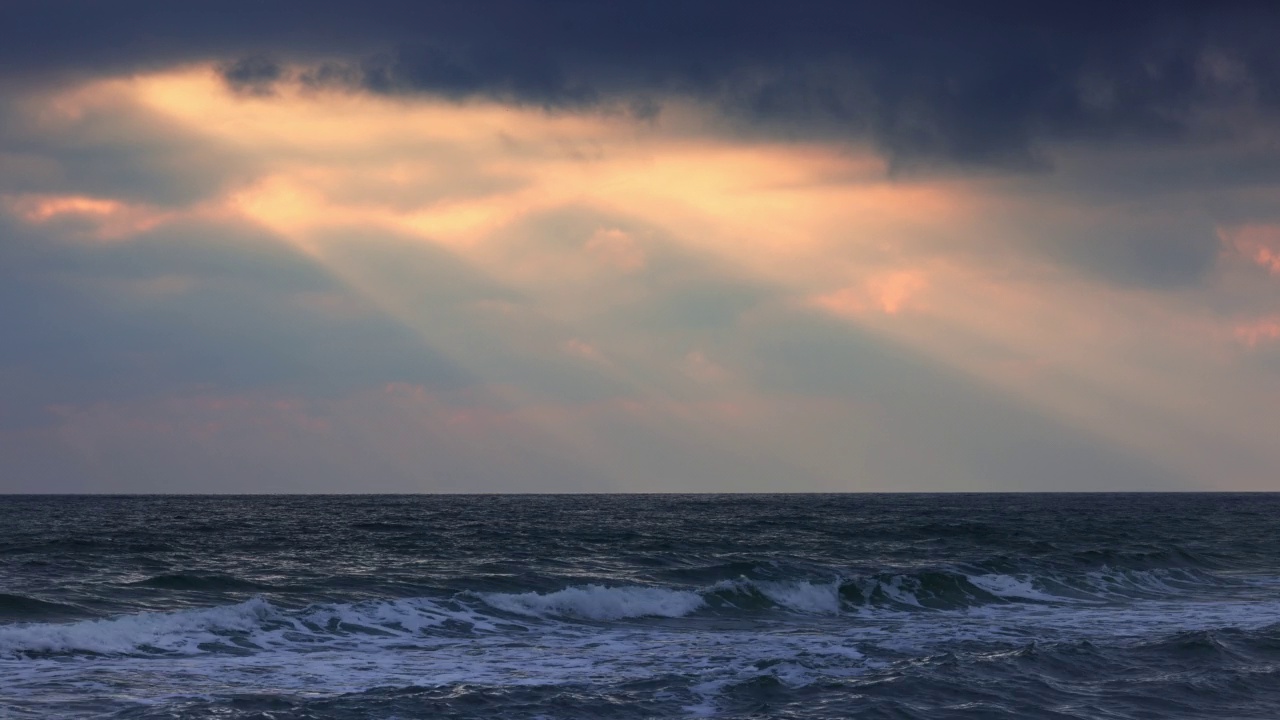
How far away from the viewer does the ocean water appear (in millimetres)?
21406

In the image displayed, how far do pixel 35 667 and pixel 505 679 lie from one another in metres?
9.58

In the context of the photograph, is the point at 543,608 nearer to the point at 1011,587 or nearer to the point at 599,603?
the point at 599,603

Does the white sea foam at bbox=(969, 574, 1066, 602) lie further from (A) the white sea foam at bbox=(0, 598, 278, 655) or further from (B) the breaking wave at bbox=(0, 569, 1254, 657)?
(A) the white sea foam at bbox=(0, 598, 278, 655)

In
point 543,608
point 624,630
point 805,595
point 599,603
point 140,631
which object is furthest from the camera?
point 805,595

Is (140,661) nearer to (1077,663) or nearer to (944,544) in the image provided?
(1077,663)

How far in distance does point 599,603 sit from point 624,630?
12.3 feet

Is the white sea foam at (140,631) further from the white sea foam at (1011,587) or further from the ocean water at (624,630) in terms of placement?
the white sea foam at (1011,587)

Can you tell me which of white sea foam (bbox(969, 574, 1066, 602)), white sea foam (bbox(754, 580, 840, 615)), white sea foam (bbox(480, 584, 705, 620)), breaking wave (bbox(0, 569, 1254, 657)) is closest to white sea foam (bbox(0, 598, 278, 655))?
breaking wave (bbox(0, 569, 1254, 657))

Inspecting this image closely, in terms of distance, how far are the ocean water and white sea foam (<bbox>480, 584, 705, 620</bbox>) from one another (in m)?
0.10

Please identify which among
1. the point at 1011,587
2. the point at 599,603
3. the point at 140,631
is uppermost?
the point at 1011,587

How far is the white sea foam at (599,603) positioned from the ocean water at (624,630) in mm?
99

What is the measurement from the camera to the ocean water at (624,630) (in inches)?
843

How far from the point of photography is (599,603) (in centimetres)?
3566

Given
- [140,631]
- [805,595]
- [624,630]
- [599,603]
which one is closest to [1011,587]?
[805,595]
